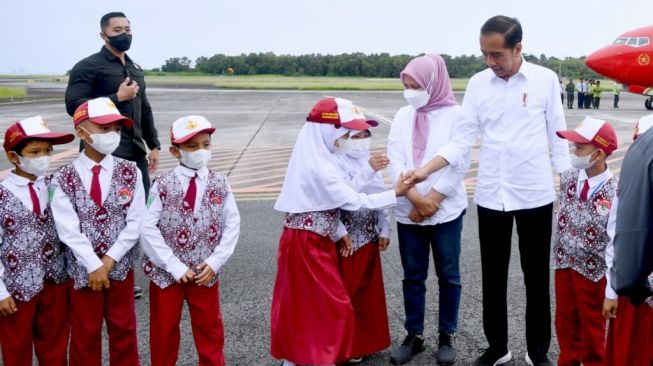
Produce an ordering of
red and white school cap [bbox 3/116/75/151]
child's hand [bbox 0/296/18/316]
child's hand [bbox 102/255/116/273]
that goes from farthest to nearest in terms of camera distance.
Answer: child's hand [bbox 102/255/116/273]
red and white school cap [bbox 3/116/75/151]
child's hand [bbox 0/296/18/316]

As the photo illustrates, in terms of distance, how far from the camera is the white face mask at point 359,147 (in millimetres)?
3600

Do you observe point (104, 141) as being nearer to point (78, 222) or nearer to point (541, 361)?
point (78, 222)

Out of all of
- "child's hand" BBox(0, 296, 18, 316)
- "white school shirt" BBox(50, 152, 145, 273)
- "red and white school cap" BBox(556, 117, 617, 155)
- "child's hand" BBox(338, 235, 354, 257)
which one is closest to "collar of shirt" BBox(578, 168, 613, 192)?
"red and white school cap" BBox(556, 117, 617, 155)

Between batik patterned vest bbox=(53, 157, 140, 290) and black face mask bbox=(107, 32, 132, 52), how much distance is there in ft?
4.98

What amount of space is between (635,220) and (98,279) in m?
2.42

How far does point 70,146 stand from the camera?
15094mm

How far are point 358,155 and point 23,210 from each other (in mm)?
1792

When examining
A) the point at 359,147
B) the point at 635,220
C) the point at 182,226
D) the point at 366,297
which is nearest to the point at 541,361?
the point at 366,297

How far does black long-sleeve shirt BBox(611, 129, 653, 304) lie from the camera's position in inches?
74.4

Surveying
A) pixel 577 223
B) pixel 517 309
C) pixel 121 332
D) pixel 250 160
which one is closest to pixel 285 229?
pixel 121 332

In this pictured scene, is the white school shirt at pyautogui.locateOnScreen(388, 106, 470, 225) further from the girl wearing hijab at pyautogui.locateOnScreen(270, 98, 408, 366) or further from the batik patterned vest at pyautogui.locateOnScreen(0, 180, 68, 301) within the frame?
the batik patterned vest at pyautogui.locateOnScreen(0, 180, 68, 301)

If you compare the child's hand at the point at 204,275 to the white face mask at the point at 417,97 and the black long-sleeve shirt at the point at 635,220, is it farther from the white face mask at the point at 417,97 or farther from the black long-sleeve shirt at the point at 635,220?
the black long-sleeve shirt at the point at 635,220

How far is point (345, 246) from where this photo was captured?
367 centimetres

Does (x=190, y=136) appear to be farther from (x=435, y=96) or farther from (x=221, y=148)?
(x=221, y=148)
